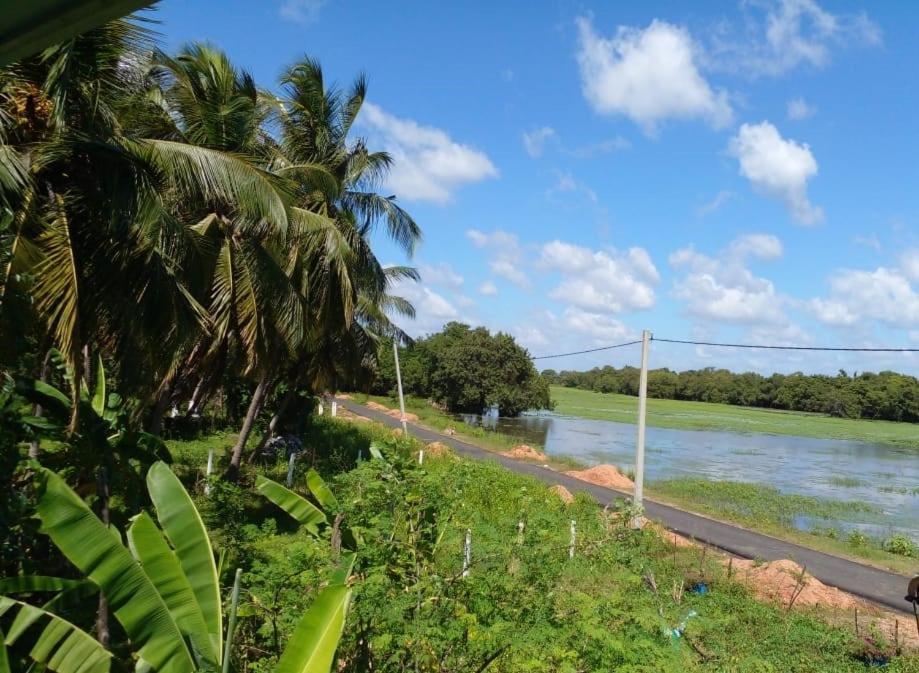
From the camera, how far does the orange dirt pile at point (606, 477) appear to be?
19.8 m

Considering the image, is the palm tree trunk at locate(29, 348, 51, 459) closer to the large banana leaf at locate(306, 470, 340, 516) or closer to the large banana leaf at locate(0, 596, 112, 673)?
the large banana leaf at locate(306, 470, 340, 516)

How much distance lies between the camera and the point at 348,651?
3.89 metres

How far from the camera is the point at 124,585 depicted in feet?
10.0

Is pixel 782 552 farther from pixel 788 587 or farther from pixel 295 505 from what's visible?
pixel 295 505

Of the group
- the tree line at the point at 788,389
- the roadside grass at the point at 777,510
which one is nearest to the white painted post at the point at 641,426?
the roadside grass at the point at 777,510

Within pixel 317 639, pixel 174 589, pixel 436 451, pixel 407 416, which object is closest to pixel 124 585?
pixel 174 589

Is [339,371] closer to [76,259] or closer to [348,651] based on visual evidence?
[76,259]

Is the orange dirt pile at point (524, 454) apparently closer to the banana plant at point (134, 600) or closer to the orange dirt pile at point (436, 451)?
the orange dirt pile at point (436, 451)

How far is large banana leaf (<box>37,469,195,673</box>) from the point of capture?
3010 millimetres

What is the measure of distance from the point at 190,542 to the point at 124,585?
51cm

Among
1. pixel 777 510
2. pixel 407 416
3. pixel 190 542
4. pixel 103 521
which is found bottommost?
pixel 777 510

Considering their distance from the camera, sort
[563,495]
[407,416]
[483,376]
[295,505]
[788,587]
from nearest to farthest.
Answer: [295,505], [788,587], [563,495], [407,416], [483,376]

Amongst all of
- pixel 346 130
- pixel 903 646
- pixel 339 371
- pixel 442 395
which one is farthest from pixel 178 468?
pixel 442 395

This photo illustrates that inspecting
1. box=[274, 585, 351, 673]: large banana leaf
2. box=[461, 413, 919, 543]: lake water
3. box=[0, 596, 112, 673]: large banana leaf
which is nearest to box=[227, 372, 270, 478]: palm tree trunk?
box=[0, 596, 112, 673]: large banana leaf
